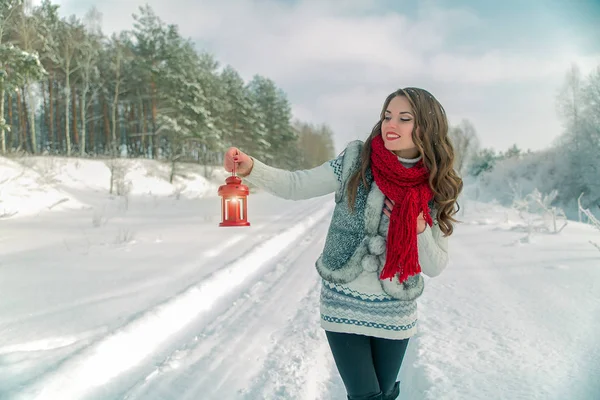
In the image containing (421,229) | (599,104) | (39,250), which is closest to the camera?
(421,229)

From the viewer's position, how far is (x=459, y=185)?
1609 mm

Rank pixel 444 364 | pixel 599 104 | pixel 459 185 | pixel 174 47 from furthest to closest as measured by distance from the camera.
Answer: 1. pixel 174 47
2. pixel 599 104
3. pixel 444 364
4. pixel 459 185

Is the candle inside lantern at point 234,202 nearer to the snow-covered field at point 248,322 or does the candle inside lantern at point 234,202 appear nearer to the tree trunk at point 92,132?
the snow-covered field at point 248,322

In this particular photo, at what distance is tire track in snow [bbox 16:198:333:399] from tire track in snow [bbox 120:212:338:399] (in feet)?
1.06

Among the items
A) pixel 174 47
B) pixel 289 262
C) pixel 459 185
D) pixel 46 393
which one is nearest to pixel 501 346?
pixel 459 185

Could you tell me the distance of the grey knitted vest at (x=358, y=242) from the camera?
154cm

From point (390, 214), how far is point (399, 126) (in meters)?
0.39

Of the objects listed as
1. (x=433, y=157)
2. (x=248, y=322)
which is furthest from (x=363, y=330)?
(x=248, y=322)

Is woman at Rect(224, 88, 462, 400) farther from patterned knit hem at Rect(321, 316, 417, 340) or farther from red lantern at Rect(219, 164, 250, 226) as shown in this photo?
red lantern at Rect(219, 164, 250, 226)

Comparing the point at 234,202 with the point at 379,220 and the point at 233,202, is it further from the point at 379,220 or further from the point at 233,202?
the point at 379,220

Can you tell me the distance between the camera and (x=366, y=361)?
1.57m

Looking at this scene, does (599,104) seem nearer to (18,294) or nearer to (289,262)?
(289,262)

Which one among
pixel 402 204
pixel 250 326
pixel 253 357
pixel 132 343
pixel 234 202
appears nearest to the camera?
pixel 402 204

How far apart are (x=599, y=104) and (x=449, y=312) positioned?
611 centimetres
